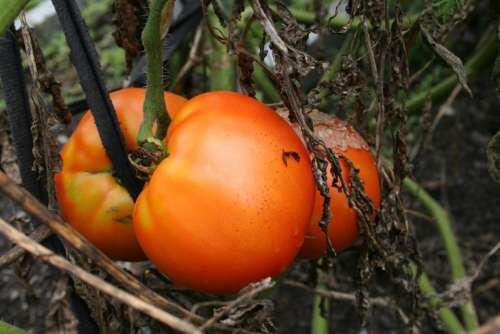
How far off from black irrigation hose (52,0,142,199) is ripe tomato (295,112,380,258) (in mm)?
186

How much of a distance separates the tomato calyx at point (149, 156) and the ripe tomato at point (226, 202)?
11 millimetres

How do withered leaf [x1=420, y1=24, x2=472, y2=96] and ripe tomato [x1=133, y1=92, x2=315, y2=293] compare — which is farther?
→ withered leaf [x1=420, y1=24, x2=472, y2=96]

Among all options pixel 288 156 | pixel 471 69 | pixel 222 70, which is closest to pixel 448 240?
pixel 471 69

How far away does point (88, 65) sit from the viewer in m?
0.70

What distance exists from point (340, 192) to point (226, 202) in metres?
0.17

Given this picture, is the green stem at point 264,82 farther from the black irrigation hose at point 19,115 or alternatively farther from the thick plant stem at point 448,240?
the black irrigation hose at point 19,115

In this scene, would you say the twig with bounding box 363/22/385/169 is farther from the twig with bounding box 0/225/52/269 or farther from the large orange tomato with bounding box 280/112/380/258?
the twig with bounding box 0/225/52/269

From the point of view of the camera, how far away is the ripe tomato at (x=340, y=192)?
715mm

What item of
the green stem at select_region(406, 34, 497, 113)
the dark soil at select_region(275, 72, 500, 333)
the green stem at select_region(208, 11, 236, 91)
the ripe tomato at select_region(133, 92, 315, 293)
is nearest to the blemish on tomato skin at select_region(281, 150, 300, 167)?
the ripe tomato at select_region(133, 92, 315, 293)

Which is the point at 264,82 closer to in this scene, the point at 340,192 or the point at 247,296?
the point at 340,192

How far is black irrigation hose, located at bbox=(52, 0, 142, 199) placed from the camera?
682mm

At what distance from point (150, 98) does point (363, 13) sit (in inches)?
9.2

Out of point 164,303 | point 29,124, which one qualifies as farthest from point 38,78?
point 164,303

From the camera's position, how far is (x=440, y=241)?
167 centimetres
